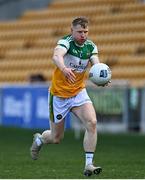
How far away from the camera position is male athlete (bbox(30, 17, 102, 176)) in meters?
9.14

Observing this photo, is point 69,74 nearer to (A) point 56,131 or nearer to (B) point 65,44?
(B) point 65,44

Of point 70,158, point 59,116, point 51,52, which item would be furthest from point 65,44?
point 51,52

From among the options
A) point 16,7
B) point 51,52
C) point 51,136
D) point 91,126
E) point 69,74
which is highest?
point 16,7

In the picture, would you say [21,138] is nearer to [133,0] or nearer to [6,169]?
[6,169]

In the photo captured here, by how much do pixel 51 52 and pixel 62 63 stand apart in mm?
21101

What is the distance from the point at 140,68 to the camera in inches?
1027

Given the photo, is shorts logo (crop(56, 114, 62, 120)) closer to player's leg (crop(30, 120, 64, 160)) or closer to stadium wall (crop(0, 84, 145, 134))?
player's leg (crop(30, 120, 64, 160))

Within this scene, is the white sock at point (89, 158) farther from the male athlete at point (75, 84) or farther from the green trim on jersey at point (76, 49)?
the green trim on jersey at point (76, 49)

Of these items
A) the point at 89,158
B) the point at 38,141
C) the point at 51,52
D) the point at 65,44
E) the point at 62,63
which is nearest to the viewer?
the point at 62,63

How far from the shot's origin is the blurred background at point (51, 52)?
69.8 feet

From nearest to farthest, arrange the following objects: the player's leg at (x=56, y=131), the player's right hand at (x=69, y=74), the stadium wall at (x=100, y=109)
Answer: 1. the player's right hand at (x=69, y=74)
2. the player's leg at (x=56, y=131)
3. the stadium wall at (x=100, y=109)

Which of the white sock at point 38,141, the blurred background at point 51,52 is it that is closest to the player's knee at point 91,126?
the white sock at point 38,141

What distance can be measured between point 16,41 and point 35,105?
11.3 metres

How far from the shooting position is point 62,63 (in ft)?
29.6
